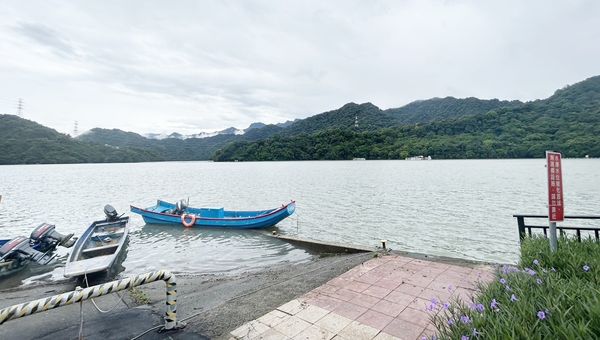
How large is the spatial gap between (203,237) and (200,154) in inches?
7054

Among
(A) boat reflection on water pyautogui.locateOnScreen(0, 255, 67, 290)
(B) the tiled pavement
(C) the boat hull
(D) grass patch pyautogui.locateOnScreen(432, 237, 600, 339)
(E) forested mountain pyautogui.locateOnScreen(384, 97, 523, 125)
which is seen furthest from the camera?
(E) forested mountain pyautogui.locateOnScreen(384, 97, 523, 125)

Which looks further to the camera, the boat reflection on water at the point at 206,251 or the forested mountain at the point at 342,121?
the forested mountain at the point at 342,121

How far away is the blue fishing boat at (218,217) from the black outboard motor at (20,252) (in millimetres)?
7341

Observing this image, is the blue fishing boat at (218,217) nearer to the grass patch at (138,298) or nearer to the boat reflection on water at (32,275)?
the boat reflection on water at (32,275)

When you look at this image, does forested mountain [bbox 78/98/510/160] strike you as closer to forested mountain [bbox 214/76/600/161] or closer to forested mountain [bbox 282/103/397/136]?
forested mountain [bbox 282/103/397/136]

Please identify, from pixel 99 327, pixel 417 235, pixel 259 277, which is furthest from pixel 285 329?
pixel 417 235

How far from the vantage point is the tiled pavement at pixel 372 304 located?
409 centimetres

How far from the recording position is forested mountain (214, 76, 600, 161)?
80.7 meters

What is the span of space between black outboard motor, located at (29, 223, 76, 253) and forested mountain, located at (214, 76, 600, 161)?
323 feet

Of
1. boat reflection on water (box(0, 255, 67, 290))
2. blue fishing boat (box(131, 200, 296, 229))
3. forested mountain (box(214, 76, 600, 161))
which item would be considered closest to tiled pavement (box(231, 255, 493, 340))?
blue fishing boat (box(131, 200, 296, 229))

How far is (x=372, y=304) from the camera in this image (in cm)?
486

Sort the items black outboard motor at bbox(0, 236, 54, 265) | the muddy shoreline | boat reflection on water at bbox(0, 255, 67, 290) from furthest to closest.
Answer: black outboard motor at bbox(0, 236, 54, 265)
boat reflection on water at bbox(0, 255, 67, 290)
the muddy shoreline

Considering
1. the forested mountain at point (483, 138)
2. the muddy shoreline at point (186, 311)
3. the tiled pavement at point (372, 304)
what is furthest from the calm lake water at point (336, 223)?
the forested mountain at point (483, 138)

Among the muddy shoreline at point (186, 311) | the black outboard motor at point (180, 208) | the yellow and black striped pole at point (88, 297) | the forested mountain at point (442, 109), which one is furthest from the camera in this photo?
the forested mountain at point (442, 109)
